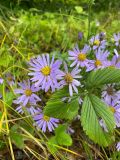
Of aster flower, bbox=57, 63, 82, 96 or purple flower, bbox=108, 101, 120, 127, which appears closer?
aster flower, bbox=57, 63, 82, 96

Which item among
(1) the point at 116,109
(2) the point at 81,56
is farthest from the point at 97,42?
(1) the point at 116,109

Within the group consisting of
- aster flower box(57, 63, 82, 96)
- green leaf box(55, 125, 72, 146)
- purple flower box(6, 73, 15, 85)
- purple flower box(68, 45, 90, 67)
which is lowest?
green leaf box(55, 125, 72, 146)

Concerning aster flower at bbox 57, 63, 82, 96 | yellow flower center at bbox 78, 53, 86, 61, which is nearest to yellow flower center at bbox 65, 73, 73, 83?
aster flower at bbox 57, 63, 82, 96

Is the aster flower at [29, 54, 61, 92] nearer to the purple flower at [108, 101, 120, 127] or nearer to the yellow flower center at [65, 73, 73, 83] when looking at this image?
the yellow flower center at [65, 73, 73, 83]

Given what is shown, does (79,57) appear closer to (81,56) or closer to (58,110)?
(81,56)

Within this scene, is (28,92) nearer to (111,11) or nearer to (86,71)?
(86,71)

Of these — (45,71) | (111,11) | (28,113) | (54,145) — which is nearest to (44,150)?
(54,145)

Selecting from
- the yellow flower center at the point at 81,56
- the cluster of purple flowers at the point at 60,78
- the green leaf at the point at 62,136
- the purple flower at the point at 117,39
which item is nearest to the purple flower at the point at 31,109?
the cluster of purple flowers at the point at 60,78
